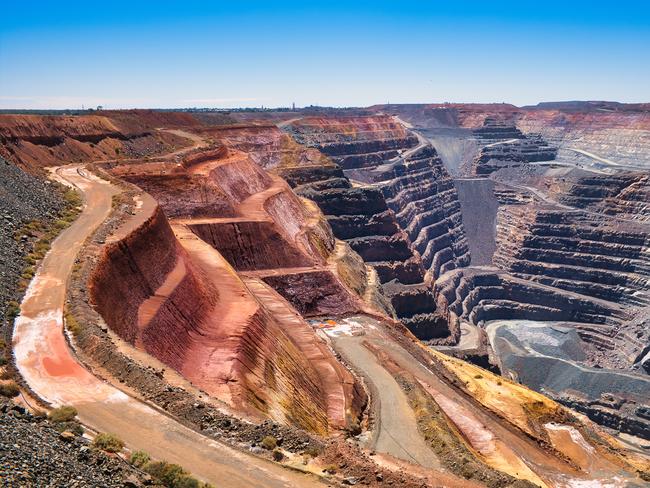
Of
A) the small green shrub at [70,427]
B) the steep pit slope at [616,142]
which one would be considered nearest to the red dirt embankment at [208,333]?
the small green shrub at [70,427]

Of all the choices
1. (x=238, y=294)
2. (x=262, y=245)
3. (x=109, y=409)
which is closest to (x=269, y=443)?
(x=109, y=409)

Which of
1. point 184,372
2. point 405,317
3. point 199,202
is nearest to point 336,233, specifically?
point 405,317

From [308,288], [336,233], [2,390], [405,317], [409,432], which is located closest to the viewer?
[2,390]

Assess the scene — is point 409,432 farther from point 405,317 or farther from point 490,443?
point 405,317

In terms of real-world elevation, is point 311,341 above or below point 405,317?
above

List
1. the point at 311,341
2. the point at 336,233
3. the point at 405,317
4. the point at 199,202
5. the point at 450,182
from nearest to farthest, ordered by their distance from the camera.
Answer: the point at 311,341 < the point at 199,202 < the point at 405,317 < the point at 336,233 < the point at 450,182

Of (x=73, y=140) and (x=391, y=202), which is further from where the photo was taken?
(x=391, y=202)

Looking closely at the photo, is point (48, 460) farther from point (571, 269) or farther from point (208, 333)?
point (571, 269)

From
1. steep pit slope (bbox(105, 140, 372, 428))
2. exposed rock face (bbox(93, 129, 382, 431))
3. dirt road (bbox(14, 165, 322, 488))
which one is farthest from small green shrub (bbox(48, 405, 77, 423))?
steep pit slope (bbox(105, 140, 372, 428))
